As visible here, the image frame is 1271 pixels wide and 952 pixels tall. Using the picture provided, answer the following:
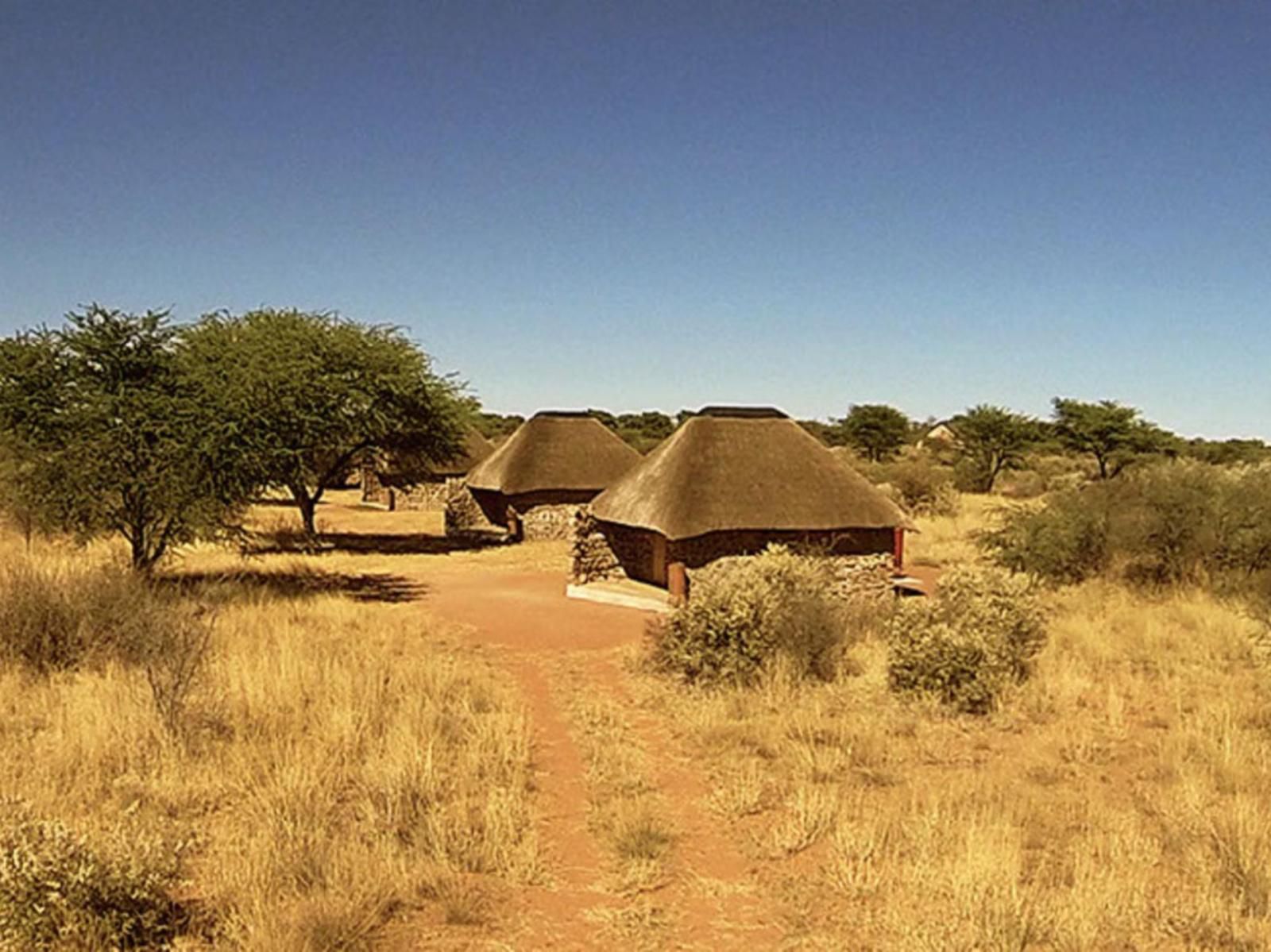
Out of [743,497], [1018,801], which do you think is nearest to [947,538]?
[743,497]

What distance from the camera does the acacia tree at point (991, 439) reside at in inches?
2016

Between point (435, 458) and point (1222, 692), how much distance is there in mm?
24738

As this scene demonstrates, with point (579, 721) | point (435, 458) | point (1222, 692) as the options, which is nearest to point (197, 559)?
point (435, 458)

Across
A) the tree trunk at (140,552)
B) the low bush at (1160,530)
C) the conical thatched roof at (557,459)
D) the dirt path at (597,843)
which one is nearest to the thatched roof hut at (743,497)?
the dirt path at (597,843)

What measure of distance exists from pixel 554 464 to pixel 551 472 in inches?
10.2

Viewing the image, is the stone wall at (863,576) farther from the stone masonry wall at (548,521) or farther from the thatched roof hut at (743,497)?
the stone masonry wall at (548,521)

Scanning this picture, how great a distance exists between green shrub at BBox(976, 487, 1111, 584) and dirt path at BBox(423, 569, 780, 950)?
10.0 meters

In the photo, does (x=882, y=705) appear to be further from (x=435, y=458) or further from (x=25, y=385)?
(x=435, y=458)

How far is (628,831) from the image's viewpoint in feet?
23.4

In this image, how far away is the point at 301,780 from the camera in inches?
304

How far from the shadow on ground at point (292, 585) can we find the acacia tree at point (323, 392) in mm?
2200

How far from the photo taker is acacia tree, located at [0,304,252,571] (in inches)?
645

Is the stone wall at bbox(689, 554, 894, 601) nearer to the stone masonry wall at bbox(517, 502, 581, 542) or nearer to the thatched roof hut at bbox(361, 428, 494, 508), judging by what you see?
the stone masonry wall at bbox(517, 502, 581, 542)

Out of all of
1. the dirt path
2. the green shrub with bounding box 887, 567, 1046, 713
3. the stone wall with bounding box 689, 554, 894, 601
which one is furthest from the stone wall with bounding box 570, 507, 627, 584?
the green shrub with bounding box 887, 567, 1046, 713
